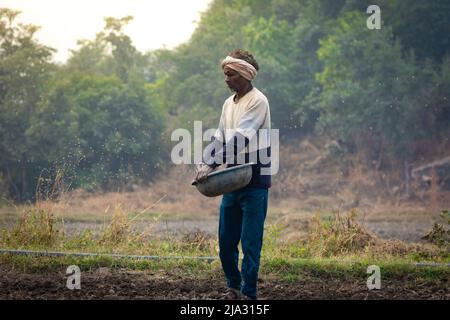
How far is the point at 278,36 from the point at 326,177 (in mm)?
6764

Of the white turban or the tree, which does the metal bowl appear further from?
the tree

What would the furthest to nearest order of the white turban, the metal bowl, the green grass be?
1. the green grass
2. the white turban
3. the metal bowl

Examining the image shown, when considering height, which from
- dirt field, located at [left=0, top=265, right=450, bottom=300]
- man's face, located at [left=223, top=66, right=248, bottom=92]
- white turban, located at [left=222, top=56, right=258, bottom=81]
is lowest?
dirt field, located at [left=0, top=265, right=450, bottom=300]

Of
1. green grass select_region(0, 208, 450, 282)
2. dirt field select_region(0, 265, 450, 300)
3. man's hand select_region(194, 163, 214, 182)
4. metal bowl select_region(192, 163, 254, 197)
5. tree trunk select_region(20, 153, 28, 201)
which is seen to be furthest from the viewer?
tree trunk select_region(20, 153, 28, 201)

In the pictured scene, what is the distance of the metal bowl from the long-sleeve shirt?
0.14m

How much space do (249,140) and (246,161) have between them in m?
0.19

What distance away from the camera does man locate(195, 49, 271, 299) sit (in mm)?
7055

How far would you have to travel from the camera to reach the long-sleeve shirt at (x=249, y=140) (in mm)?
7109

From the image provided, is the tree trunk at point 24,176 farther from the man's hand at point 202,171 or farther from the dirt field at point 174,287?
the man's hand at point 202,171

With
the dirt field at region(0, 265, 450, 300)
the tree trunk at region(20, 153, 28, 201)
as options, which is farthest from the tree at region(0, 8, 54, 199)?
the dirt field at region(0, 265, 450, 300)

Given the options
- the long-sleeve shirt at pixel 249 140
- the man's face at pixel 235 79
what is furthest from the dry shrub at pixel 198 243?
the man's face at pixel 235 79

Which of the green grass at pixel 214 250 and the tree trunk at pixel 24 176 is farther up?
the tree trunk at pixel 24 176

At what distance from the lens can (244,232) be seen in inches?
278

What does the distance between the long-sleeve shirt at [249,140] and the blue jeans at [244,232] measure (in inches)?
6.1
